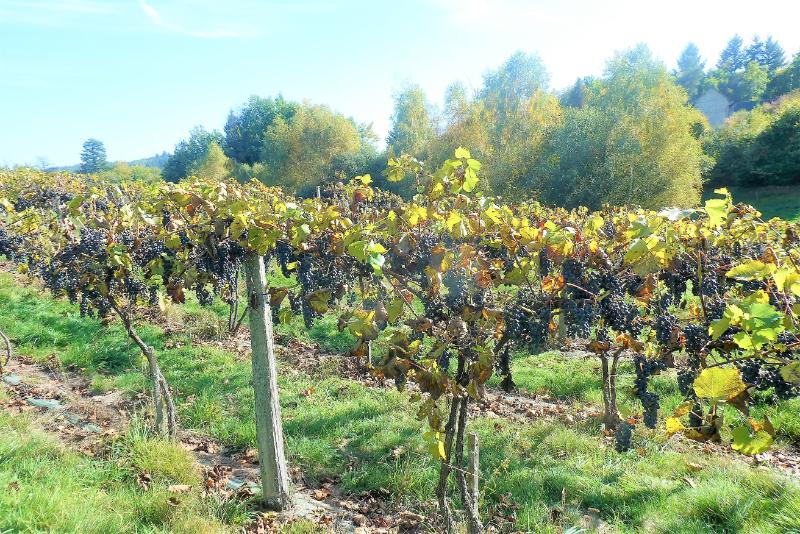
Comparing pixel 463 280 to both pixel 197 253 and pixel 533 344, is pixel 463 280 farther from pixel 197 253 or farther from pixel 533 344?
pixel 197 253

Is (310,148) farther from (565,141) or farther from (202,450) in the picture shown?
(202,450)

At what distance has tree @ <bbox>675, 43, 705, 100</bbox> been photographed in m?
67.7

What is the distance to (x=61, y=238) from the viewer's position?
5305 mm

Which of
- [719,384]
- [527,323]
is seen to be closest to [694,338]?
[527,323]

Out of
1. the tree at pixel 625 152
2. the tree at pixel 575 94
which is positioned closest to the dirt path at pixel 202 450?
the tree at pixel 625 152

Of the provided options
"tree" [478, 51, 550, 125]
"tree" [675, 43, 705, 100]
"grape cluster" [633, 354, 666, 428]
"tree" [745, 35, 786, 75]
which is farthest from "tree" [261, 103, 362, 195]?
"tree" [745, 35, 786, 75]

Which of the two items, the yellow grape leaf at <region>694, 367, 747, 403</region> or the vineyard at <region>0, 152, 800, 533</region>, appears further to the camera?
the vineyard at <region>0, 152, 800, 533</region>

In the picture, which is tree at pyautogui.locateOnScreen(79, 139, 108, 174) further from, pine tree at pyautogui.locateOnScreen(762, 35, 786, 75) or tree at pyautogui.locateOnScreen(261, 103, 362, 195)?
pine tree at pyautogui.locateOnScreen(762, 35, 786, 75)

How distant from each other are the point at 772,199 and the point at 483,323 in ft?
103

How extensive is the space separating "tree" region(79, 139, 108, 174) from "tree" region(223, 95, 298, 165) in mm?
35385

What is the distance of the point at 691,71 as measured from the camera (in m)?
73.8

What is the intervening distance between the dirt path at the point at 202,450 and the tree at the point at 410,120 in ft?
106

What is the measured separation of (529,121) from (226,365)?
22340 mm

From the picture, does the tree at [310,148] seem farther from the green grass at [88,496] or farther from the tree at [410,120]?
the green grass at [88,496]
